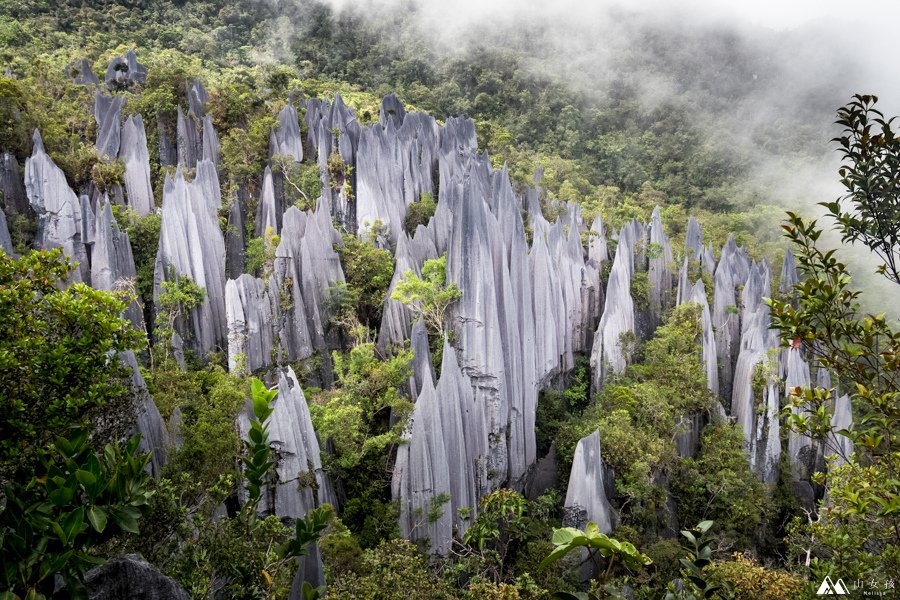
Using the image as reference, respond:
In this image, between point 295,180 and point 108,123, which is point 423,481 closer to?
point 295,180

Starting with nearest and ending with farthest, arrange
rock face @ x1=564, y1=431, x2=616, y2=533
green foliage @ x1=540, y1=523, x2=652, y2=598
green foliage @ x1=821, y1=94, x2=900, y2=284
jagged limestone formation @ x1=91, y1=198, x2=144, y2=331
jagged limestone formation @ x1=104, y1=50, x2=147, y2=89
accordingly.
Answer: green foliage @ x1=540, y1=523, x2=652, y2=598, green foliage @ x1=821, y1=94, x2=900, y2=284, rock face @ x1=564, y1=431, x2=616, y2=533, jagged limestone formation @ x1=91, y1=198, x2=144, y2=331, jagged limestone formation @ x1=104, y1=50, x2=147, y2=89

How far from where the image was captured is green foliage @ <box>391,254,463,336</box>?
14.6 m

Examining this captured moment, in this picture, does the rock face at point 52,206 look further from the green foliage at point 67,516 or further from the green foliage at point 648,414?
the green foliage at point 648,414

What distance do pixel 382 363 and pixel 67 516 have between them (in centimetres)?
1147

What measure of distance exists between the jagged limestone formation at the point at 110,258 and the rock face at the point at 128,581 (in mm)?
12507

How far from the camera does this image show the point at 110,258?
49.4 feet

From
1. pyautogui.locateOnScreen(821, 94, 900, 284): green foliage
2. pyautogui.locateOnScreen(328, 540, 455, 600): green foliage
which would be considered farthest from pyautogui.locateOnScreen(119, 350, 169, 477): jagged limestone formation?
pyautogui.locateOnScreen(821, 94, 900, 284): green foliage

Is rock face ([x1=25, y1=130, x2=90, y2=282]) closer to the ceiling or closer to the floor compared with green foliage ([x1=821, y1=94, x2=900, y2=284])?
closer to the ceiling

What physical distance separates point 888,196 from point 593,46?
194ft

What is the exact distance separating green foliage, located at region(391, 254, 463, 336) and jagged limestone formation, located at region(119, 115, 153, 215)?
10696 millimetres

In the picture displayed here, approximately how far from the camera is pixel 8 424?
14.8 ft

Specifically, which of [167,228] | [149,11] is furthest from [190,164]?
[149,11]

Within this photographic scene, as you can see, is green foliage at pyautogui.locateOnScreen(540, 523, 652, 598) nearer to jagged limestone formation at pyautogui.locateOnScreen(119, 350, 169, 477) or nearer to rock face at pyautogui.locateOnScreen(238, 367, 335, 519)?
jagged limestone formation at pyautogui.locateOnScreen(119, 350, 169, 477)

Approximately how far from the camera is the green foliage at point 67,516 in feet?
8.29
